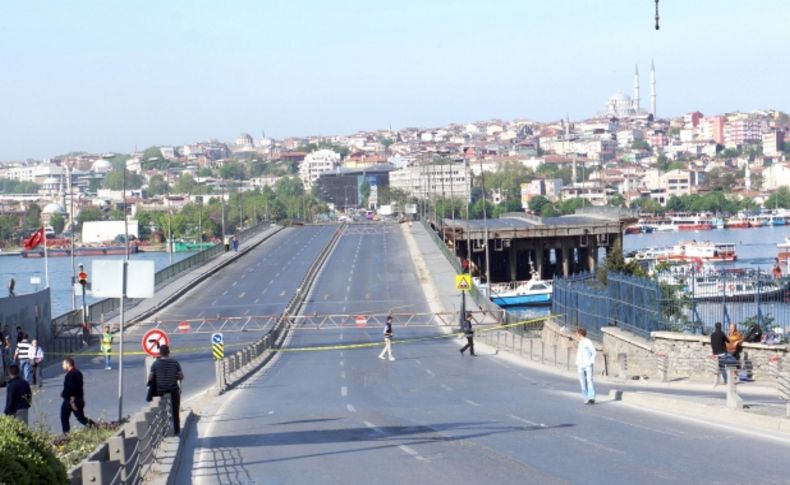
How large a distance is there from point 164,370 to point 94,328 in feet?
121

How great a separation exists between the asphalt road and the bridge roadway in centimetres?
229

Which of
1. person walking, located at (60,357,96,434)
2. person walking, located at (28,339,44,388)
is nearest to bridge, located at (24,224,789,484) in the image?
person walking, located at (28,339,44,388)

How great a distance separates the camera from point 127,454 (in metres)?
12.2

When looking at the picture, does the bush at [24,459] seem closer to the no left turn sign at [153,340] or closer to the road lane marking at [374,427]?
the road lane marking at [374,427]

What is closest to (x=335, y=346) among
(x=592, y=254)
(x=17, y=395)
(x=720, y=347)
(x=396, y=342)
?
(x=396, y=342)

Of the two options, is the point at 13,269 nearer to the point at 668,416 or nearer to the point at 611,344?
the point at 611,344

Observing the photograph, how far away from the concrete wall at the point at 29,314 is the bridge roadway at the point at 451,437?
9.87 metres

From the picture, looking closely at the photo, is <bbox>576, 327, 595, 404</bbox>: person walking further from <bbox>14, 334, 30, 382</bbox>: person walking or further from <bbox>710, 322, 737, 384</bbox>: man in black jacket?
<bbox>14, 334, 30, 382</bbox>: person walking

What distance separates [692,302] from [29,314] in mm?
22026

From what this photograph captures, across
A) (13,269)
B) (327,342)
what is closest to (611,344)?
(327,342)

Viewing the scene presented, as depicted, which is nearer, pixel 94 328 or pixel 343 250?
pixel 94 328

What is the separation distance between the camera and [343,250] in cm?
10612

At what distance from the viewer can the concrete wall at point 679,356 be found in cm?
2858

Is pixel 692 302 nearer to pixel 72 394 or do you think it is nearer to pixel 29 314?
pixel 72 394
